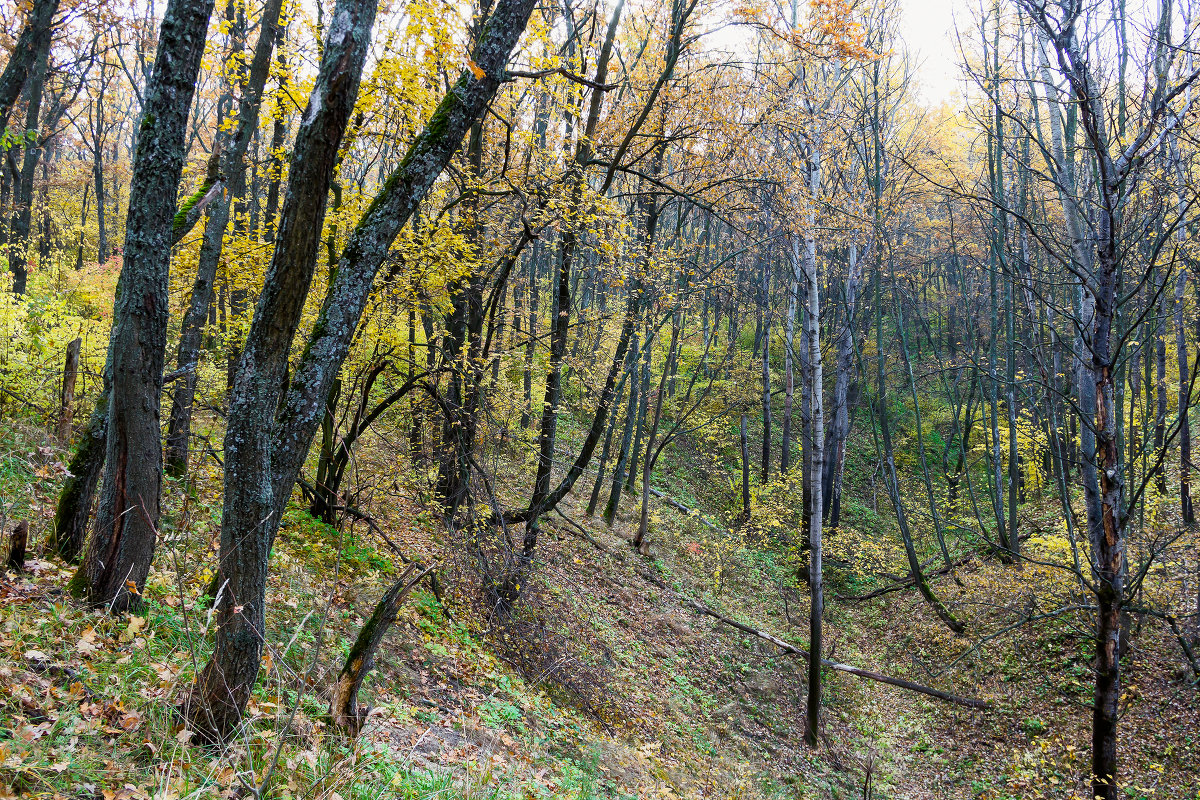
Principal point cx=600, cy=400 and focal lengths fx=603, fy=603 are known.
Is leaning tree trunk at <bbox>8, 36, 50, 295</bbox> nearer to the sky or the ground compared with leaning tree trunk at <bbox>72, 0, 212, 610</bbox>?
nearer to the sky

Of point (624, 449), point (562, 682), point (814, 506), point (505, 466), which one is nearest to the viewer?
point (562, 682)

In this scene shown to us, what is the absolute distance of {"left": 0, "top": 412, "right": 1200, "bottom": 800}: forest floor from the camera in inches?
107

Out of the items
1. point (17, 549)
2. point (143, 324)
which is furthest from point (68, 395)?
point (143, 324)

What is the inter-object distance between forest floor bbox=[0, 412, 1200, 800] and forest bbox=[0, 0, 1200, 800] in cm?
5

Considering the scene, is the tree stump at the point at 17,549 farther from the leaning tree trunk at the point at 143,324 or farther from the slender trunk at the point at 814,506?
the slender trunk at the point at 814,506

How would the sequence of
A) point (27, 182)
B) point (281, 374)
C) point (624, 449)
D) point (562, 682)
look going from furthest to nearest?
point (624, 449), point (27, 182), point (562, 682), point (281, 374)

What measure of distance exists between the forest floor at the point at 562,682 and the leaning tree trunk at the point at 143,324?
0.88 ft

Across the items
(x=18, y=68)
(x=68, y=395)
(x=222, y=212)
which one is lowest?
(x=68, y=395)

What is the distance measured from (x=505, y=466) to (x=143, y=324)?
9631mm

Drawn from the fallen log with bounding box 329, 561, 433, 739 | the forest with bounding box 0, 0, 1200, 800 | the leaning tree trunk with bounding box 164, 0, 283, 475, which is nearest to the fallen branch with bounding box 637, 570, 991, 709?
the forest with bounding box 0, 0, 1200, 800

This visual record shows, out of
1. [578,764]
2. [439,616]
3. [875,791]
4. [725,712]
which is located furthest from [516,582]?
[875,791]

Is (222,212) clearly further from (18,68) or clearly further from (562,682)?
(562,682)

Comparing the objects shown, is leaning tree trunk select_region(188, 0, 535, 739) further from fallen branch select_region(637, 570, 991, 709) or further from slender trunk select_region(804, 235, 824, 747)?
fallen branch select_region(637, 570, 991, 709)

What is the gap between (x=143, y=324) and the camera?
3.44 metres
